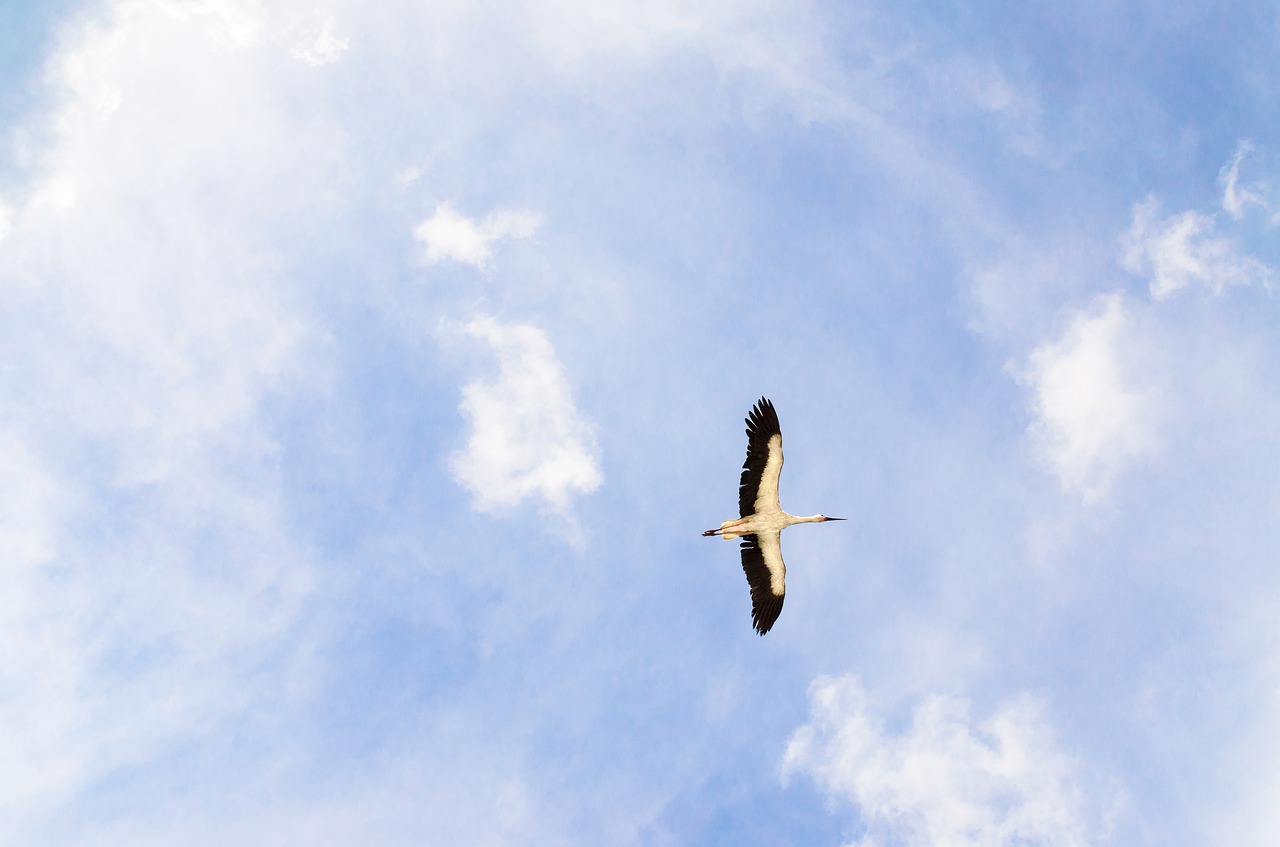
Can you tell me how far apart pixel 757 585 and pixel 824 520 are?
491 cm

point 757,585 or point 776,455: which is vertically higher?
point 776,455

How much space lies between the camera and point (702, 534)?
149 feet

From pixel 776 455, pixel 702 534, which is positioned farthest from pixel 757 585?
pixel 776 455

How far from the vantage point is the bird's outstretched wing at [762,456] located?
44.2 m

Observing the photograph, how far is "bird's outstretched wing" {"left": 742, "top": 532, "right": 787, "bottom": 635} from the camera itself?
1841 inches

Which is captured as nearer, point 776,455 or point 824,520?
point 776,455

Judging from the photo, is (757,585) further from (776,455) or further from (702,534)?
(776,455)

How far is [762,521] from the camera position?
45.7 meters

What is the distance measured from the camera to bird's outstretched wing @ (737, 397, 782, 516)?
4416 cm

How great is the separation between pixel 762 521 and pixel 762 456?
3.63 metres

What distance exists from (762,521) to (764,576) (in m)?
3.22

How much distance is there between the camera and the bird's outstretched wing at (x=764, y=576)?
46750 mm

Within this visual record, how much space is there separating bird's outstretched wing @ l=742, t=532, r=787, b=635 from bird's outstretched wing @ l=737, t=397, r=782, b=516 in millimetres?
2996

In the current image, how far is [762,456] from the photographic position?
4422 centimetres
